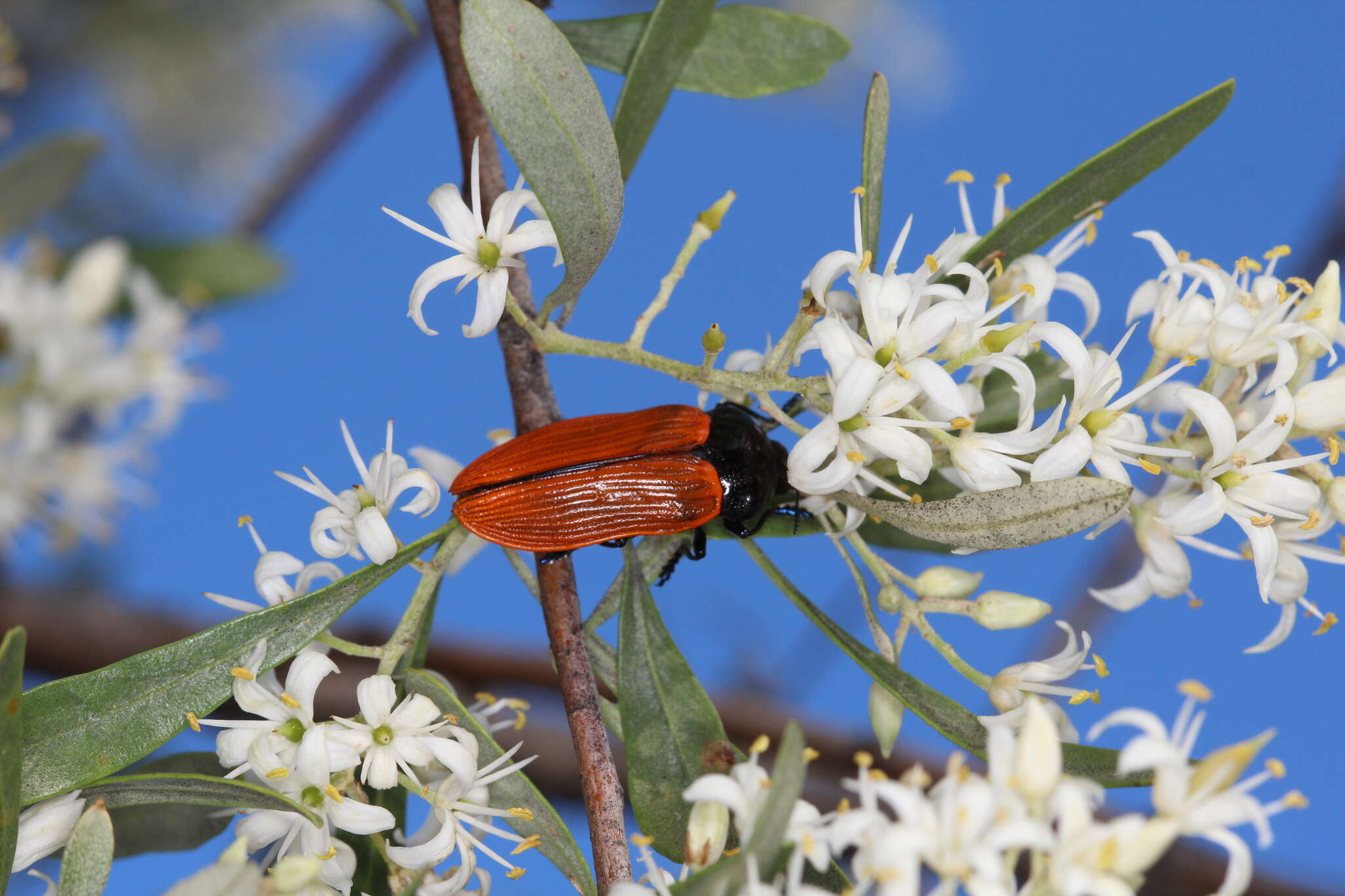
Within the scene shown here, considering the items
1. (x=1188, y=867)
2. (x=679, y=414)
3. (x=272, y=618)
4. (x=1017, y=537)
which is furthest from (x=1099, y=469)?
(x=1188, y=867)

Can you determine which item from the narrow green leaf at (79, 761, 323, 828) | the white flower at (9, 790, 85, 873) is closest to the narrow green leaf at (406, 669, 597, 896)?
the narrow green leaf at (79, 761, 323, 828)

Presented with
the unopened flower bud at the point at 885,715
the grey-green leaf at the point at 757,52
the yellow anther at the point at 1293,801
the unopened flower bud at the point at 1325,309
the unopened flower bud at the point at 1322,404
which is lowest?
the yellow anther at the point at 1293,801

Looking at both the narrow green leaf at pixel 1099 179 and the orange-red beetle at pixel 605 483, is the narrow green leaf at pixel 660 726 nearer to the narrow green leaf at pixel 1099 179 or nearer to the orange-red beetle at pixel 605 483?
the orange-red beetle at pixel 605 483

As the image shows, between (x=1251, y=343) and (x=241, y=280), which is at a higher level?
(x=241, y=280)

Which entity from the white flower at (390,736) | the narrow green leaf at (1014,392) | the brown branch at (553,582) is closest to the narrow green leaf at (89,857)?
the white flower at (390,736)

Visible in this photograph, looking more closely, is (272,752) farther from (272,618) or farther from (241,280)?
(241,280)

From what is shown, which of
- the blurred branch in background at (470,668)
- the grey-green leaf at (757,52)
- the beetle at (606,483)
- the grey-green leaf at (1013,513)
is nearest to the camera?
the grey-green leaf at (1013,513)

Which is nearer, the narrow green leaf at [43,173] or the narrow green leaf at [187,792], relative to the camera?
the narrow green leaf at [187,792]
